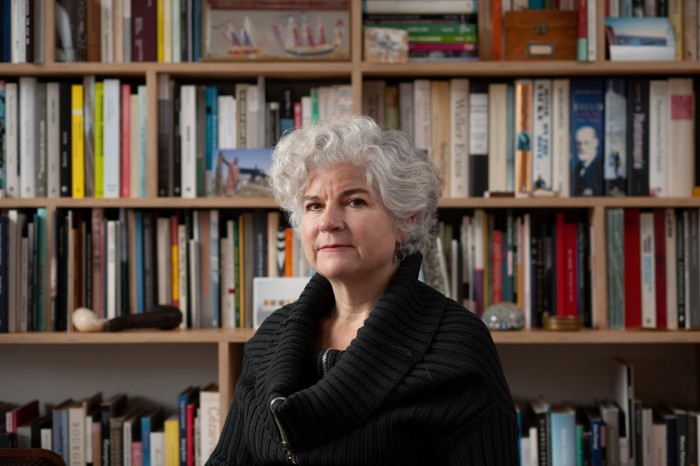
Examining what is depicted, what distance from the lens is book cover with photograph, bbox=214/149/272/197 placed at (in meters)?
2.49

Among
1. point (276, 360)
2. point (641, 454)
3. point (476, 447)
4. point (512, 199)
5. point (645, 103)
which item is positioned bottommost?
point (641, 454)

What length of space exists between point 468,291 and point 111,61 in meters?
1.27

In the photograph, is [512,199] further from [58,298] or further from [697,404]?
[58,298]

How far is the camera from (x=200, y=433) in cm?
247

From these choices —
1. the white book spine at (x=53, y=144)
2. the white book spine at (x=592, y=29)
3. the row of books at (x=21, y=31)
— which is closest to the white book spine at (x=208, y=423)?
the white book spine at (x=53, y=144)

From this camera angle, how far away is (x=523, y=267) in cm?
254

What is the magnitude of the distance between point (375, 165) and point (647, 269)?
1271mm

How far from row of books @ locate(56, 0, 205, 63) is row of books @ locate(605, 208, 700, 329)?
4.45ft

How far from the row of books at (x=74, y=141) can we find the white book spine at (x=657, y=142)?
151cm

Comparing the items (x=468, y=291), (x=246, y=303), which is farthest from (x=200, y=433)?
(x=468, y=291)

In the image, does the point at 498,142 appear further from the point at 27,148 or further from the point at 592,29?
the point at 27,148

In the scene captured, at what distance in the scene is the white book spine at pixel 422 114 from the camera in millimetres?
2533

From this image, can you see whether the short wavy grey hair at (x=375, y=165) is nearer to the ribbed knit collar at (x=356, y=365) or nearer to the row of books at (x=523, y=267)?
the ribbed knit collar at (x=356, y=365)

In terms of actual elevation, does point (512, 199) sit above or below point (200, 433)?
above
